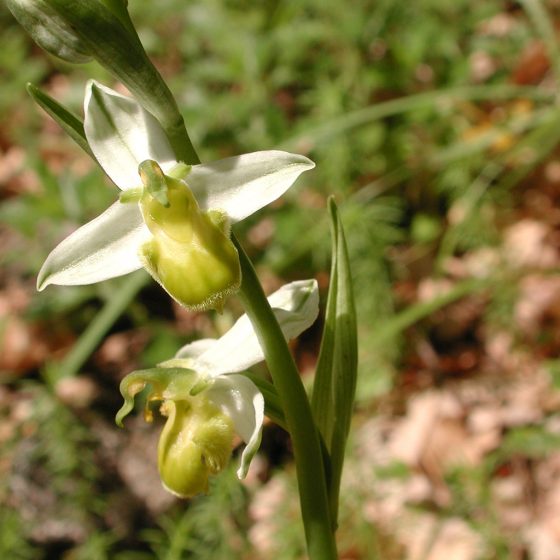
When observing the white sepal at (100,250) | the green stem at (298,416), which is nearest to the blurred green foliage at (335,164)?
the green stem at (298,416)

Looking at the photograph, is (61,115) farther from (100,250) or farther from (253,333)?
(253,333)

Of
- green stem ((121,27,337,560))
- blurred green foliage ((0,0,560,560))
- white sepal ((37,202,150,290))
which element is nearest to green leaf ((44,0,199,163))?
green stem ((121,27,337,560))

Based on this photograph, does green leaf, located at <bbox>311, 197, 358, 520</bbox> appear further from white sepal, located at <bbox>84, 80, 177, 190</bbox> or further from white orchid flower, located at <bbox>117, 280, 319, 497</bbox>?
white sepal, located at <bbox>84, 80, 177, 190</bbox>

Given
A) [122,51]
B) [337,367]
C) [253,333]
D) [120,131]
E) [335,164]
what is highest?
[122,51]

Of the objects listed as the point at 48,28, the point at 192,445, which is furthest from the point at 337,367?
the point at 48,28

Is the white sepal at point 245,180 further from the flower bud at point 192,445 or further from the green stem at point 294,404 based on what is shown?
the flower bud at point 192,445

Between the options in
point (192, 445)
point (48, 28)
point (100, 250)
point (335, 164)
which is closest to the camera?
point (48, 28)
